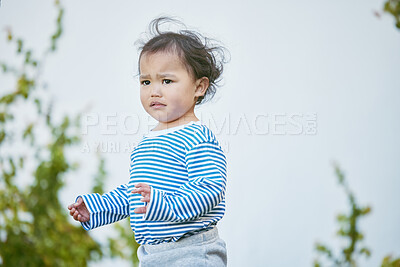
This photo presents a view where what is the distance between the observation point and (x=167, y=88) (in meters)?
1.50

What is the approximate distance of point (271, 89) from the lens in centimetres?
280

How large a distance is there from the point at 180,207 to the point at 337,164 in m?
1.57

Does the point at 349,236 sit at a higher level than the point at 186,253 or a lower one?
lower

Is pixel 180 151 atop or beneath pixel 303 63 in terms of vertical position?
beneath

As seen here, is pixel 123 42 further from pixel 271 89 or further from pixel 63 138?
pixel 271 89

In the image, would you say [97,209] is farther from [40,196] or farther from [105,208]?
[40,196]

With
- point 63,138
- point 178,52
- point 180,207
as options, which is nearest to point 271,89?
point 63,138

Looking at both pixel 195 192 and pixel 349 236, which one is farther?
pixel 349 236

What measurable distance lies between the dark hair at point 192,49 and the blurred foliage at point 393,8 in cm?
109

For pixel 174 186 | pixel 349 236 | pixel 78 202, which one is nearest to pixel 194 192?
pixel 174 186

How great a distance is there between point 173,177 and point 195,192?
0.12 meters

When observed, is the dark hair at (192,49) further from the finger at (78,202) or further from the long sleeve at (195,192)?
the finger at (78,202)

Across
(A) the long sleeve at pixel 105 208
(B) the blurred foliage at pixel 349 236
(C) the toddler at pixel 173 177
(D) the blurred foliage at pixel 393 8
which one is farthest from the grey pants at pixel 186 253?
(D) the blurred foliage at pixel 393 8

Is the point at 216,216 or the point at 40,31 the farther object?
the point at 40,31
